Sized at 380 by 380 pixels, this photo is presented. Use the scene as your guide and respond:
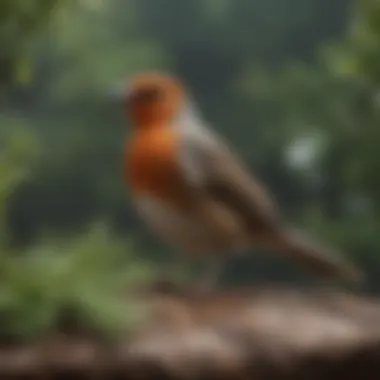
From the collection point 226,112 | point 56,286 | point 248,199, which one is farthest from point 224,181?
point 56,286

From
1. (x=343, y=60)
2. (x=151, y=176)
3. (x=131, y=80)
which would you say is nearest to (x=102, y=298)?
(x=151, y=176)

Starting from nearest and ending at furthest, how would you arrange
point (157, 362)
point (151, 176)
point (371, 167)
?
point (157, 362), point (151, 176), point (371, 167)

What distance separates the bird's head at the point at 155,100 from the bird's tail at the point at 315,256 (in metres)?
0.16

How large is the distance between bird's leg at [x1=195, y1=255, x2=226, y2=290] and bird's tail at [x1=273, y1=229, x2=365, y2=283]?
7 centimetres

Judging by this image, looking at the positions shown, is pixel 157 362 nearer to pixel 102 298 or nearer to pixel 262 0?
pixel 102 298

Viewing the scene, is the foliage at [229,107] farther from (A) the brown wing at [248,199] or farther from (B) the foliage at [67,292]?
(B) the foliage at [67,292]

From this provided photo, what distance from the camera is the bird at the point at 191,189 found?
103 centimetres

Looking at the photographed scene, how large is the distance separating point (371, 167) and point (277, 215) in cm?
11

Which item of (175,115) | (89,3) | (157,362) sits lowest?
(157,362)

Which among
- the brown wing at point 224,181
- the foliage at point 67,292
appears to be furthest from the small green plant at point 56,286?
the brown wing at point 224,181

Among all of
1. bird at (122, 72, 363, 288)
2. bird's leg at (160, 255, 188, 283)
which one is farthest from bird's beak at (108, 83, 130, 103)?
bird's leg at (160, 255, 188, 283)

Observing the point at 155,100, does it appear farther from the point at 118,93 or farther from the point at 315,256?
the point at 315,256

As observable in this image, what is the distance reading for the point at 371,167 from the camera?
3.74 ft

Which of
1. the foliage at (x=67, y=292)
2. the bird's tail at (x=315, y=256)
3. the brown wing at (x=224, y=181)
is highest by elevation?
the brown wing at (x=224, y=181)
